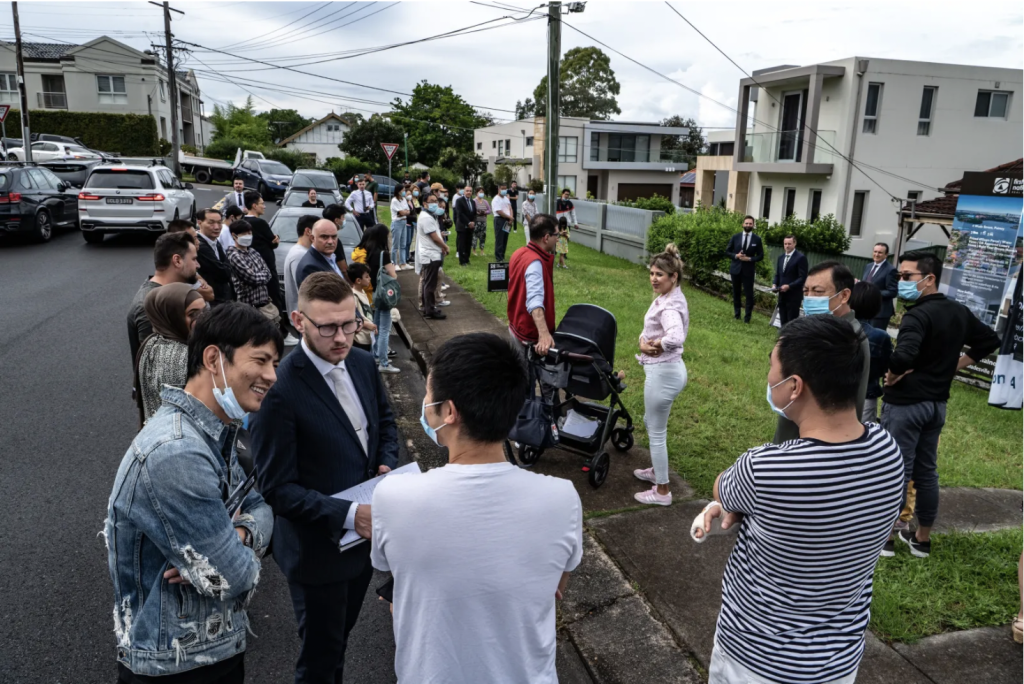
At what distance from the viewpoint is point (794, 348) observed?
224 centimetres

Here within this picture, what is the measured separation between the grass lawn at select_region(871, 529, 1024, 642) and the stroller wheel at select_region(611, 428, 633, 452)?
7.31 ft

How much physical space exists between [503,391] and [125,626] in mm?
1385

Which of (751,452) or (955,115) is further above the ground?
(955,115)

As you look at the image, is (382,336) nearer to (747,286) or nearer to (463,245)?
(747,286)

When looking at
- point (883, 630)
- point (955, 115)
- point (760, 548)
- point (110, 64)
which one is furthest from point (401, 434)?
point (110, 64)

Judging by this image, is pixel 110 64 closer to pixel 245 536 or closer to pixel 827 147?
pixel 827 147

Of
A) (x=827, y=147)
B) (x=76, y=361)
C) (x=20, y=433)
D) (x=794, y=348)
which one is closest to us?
(x=794, y=348)

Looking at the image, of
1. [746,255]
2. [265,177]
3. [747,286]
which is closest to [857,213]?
[747,286]

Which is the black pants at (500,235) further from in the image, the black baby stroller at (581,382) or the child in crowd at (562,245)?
the black baby stroller at (581,382)

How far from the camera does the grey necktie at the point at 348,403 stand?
9.40 feet

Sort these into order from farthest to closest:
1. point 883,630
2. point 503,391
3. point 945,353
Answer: point 945,353 → point 883,630 → point 503,391

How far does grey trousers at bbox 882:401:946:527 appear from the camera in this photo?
456cm

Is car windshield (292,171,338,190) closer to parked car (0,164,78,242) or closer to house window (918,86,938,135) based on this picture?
parked car (0,164,78,242)

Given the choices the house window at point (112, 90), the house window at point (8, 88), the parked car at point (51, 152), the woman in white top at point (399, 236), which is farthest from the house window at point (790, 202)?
the house window at point (8, 88)
